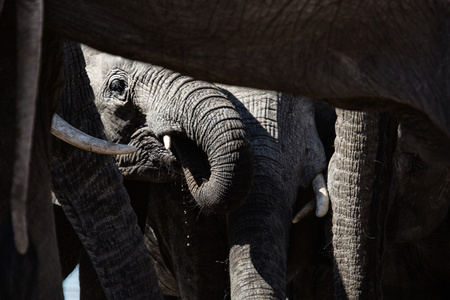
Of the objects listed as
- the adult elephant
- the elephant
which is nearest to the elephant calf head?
the adult elephant

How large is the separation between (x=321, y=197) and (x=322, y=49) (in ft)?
6.65

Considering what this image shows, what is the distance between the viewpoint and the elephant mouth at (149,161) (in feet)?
11.3

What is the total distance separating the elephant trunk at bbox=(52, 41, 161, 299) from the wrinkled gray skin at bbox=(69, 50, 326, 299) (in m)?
0.53

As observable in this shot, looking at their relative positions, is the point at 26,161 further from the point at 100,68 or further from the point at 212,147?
the point at 100,68

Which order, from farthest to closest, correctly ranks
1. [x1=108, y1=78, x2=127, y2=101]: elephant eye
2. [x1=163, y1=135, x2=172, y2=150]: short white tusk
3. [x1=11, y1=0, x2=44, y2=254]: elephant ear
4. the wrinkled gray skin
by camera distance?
1. [x1=108, y1=78, x2=127, y2=101]: elephant eye
2. [x1=163, y1=135, x2=172, y2=150]: short white tusk
3. the wrinkled gray skin
4. [x1=11, y1=0, x2=44, y2=254]: elephant ear

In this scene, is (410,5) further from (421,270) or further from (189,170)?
(421,270)

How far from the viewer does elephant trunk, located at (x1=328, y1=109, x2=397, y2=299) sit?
9.12ft

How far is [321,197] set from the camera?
3436 mm

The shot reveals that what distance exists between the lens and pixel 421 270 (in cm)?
437

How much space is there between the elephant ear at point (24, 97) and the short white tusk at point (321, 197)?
2217 mm

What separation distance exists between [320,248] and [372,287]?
2.90ft

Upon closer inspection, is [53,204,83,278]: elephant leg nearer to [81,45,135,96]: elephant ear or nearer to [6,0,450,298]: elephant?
[81,45,135,96]: elephant ear

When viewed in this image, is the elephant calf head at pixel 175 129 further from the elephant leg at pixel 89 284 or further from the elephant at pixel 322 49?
the elephant at pixel 322 49

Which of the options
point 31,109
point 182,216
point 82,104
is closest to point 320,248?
point 182,216
